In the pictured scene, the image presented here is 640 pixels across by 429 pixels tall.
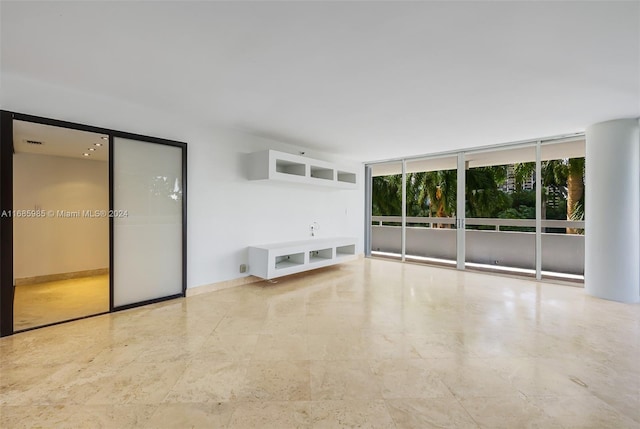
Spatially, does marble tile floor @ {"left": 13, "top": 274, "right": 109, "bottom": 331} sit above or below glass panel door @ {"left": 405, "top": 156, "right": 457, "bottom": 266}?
below

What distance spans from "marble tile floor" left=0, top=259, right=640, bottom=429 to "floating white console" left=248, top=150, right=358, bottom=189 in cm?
193

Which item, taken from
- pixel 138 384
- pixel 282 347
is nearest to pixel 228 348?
pixel 282 347

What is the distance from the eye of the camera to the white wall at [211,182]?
113 inches

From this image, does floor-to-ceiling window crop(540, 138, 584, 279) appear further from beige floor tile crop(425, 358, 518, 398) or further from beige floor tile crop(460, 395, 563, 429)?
beige floor tile crop(460, 395, 563, 429)

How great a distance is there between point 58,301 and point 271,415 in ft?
12.2

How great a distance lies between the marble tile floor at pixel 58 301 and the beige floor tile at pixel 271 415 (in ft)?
8.62

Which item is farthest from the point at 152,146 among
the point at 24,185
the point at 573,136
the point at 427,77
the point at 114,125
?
the point at 573,136

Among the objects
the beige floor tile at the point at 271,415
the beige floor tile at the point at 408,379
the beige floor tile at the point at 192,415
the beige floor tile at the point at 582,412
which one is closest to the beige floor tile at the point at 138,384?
the beige floor tile at the point at 192,415

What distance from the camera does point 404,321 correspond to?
304 cm

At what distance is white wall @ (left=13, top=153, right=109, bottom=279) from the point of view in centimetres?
436

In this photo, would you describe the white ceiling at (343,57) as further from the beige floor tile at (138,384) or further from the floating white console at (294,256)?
the beige floor tile at (138,384)

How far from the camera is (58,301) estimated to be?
3.63m

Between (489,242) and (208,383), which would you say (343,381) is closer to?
(208,383)

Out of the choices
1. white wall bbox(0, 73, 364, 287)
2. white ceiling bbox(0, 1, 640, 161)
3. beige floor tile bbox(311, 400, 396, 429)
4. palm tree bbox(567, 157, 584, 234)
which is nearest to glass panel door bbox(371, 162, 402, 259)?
white wall bbox(0, 73, 364, 287)
